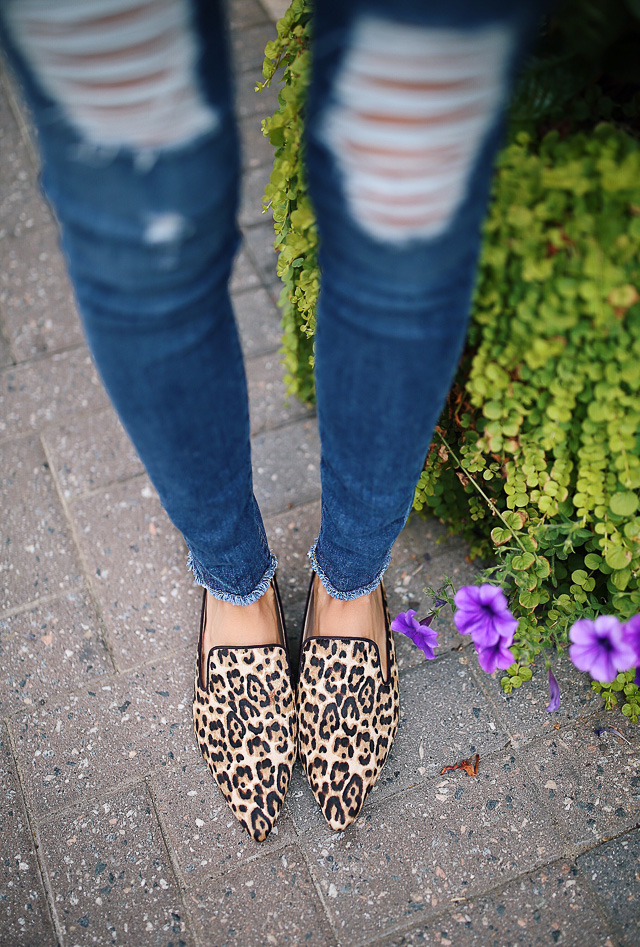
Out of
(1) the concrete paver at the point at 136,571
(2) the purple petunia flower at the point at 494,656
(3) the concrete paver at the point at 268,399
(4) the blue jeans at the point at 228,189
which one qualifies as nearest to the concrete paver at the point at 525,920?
(2) the purple petunia flower at the point at 494,656

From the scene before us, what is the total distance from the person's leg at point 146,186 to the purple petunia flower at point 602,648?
0.65 meters

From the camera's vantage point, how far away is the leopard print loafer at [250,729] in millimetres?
1247

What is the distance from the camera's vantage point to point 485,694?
143 centimetres

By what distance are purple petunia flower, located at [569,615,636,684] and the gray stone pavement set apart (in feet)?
1.32

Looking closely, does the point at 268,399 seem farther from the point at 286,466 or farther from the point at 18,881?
the point at 18,881

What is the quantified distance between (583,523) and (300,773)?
72 centimetres

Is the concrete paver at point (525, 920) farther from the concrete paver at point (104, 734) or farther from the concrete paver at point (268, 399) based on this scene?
the concrete paver at point (268, 399)

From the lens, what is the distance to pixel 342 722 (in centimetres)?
126

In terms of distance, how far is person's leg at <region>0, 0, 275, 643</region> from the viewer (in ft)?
2.14

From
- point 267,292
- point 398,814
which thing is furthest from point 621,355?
point 267,292

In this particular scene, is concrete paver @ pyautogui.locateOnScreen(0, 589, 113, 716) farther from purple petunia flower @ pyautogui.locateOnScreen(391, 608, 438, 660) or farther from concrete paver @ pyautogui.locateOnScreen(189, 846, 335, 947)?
purple petunia flower @ pyautogui.locateOnScreen(391, 608, 438, 660)

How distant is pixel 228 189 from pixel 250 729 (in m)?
0.95

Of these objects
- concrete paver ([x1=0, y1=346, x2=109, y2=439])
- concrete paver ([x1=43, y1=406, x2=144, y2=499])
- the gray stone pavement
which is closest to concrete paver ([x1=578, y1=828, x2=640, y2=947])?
the gray stone pavement

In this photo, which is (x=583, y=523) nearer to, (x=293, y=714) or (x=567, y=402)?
A: (x=567, y=402)
